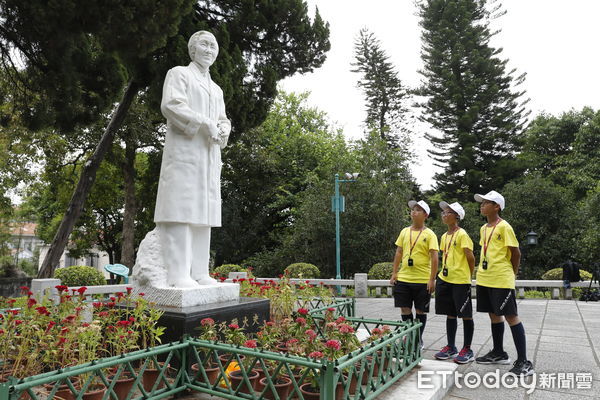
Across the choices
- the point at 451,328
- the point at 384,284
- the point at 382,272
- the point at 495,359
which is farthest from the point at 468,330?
the point at 382,272

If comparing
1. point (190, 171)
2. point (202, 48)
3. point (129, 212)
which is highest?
point (202, 48)

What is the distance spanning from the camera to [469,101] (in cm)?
2361

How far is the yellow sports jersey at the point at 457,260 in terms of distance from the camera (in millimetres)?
4562

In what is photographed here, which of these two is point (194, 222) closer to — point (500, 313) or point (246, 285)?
point (246, 285)

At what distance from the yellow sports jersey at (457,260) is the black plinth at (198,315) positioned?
6.96 ft

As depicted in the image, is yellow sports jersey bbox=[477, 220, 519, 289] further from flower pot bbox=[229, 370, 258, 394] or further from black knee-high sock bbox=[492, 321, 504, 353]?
flower pot bbox=[229, 370, 258, 394]

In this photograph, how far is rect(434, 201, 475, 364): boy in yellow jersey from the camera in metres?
4.50

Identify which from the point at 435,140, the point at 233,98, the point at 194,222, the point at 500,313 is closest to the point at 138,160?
the point at 233,98

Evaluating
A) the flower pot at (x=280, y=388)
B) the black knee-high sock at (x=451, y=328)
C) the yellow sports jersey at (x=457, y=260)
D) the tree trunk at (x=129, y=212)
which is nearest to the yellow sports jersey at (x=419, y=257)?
the yellow sports jersey at (x=457, y=260)

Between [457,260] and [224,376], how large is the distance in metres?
2.79

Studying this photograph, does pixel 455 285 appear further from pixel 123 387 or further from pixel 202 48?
pixel 202 48

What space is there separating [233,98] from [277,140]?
1208 cm

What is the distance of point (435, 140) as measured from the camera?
79.6 ft

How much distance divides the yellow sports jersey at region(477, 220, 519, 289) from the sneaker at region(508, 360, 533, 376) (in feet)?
2.34
